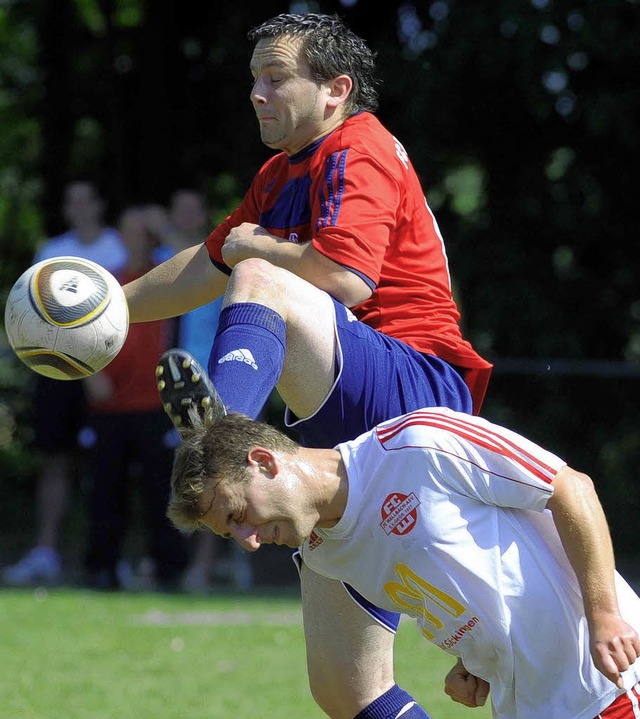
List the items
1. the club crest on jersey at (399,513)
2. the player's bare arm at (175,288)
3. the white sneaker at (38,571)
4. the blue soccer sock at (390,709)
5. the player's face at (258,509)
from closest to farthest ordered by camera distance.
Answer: the player's face at (258,509), the club crest on jersey at (399,513), the blue soccer sock at (390,709), the player's bare arm at (175,288), the white sneaker at (38,571)

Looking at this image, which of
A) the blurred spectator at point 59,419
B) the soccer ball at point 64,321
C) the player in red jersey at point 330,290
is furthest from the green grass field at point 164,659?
the soccer ball at point 64,321

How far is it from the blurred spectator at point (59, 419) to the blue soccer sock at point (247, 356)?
5700 mm

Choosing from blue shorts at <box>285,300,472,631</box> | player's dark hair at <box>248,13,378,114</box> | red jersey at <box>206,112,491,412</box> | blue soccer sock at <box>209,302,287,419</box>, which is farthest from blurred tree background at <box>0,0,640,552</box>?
blue soccer sock at <box>209,302,287,419</box>

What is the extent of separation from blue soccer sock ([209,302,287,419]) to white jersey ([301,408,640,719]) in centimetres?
25

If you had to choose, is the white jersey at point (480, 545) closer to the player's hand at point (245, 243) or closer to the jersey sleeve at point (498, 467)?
the jersey sleeve at point (498, 467)

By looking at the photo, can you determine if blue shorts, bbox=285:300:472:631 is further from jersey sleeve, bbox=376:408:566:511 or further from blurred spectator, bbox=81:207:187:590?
blurred spectator, bbox=81:207:187:590

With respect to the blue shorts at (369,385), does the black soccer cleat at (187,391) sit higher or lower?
higher

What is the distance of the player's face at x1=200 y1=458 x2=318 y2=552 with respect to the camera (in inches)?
118

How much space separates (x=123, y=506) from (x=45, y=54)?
5.83 meters

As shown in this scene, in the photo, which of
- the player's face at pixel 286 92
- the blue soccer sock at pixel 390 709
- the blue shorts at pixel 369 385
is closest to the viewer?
the blue shorts at pixel 369 385

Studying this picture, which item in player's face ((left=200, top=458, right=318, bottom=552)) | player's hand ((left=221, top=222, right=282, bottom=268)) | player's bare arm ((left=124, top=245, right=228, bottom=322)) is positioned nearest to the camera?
player's face ((left=200, top=458, right=318, bottom=552))

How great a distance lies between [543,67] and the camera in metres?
10.0

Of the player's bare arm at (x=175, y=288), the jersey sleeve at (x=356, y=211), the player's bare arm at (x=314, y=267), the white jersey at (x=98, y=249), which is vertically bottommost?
the white jersey at (x=98, y=249)

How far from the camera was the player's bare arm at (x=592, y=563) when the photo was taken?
306cm
